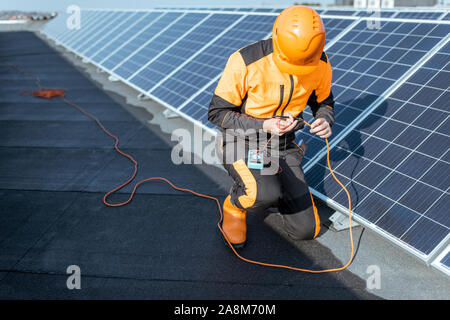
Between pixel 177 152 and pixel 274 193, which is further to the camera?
pixel 177 152

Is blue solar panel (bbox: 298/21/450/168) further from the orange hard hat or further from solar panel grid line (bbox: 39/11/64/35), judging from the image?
solar panel grid line (bbox: 39/11/64/35)

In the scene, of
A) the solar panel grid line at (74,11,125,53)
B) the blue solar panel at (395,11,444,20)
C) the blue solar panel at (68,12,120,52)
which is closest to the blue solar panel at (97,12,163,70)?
the solar panel grid line at (74,11,125,53)

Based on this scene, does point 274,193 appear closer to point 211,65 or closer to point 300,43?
point 300,43

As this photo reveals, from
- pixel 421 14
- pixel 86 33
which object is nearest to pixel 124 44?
pixel 86 33

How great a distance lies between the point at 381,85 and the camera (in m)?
4.00

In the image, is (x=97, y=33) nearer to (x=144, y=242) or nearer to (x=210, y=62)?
(x=210, y=62)

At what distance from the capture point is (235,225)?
3.37 m

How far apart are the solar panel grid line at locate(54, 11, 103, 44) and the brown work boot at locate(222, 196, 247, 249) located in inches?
460

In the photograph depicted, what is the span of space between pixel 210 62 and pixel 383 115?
322cm

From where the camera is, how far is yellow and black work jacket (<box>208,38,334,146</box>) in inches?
119

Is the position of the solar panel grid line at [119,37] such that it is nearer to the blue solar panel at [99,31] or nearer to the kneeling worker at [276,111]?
the blue solar panel at [99,31]
